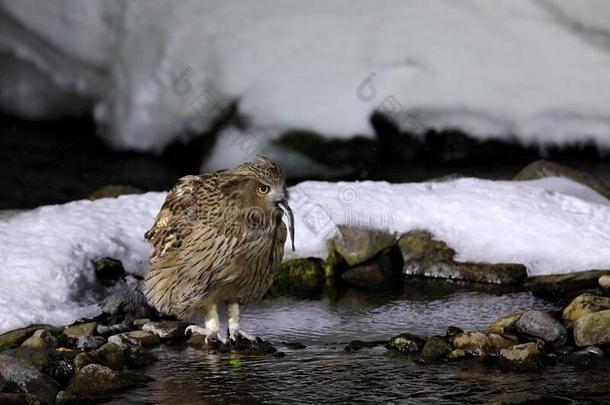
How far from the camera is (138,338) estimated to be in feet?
20.1

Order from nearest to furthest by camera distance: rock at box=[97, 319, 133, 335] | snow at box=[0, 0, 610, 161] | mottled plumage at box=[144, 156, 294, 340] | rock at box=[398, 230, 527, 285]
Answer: mottled plumage at box=[144, 156, 294, 340]
rock at box=[97, 319, 133, 335]
rock at box=[398, 230, 527, 285]
snow at box=[0, 0, 610, 161]

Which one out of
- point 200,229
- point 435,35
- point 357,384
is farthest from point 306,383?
point 435,35

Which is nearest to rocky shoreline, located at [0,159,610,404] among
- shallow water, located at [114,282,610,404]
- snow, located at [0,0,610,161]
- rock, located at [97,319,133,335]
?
rock, located at [97,319,133,335]

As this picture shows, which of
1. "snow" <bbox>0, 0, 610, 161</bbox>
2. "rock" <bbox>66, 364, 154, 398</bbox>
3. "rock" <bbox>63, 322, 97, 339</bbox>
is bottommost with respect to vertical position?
"rock" <bbox>66, 364, 154, 398</bbox>

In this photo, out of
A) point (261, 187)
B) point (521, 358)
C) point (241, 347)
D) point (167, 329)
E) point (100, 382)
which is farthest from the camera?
point (167, 329)

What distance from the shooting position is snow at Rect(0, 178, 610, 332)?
6629mm

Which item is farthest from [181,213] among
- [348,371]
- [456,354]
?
[456,354]

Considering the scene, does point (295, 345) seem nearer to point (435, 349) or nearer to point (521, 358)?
point (435, 349)

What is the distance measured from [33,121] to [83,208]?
6349 millimetres

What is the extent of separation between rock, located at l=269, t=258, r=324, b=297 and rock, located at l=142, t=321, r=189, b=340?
1.22 meters

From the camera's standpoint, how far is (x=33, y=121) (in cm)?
1382

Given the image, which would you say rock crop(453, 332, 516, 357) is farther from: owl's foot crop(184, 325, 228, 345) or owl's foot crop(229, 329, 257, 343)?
owl's foot crop(184, 325, 228, 345)

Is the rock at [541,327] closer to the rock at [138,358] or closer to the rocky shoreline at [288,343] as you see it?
the rocky shoreline at [288,343]

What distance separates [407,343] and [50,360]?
6.31 feet
